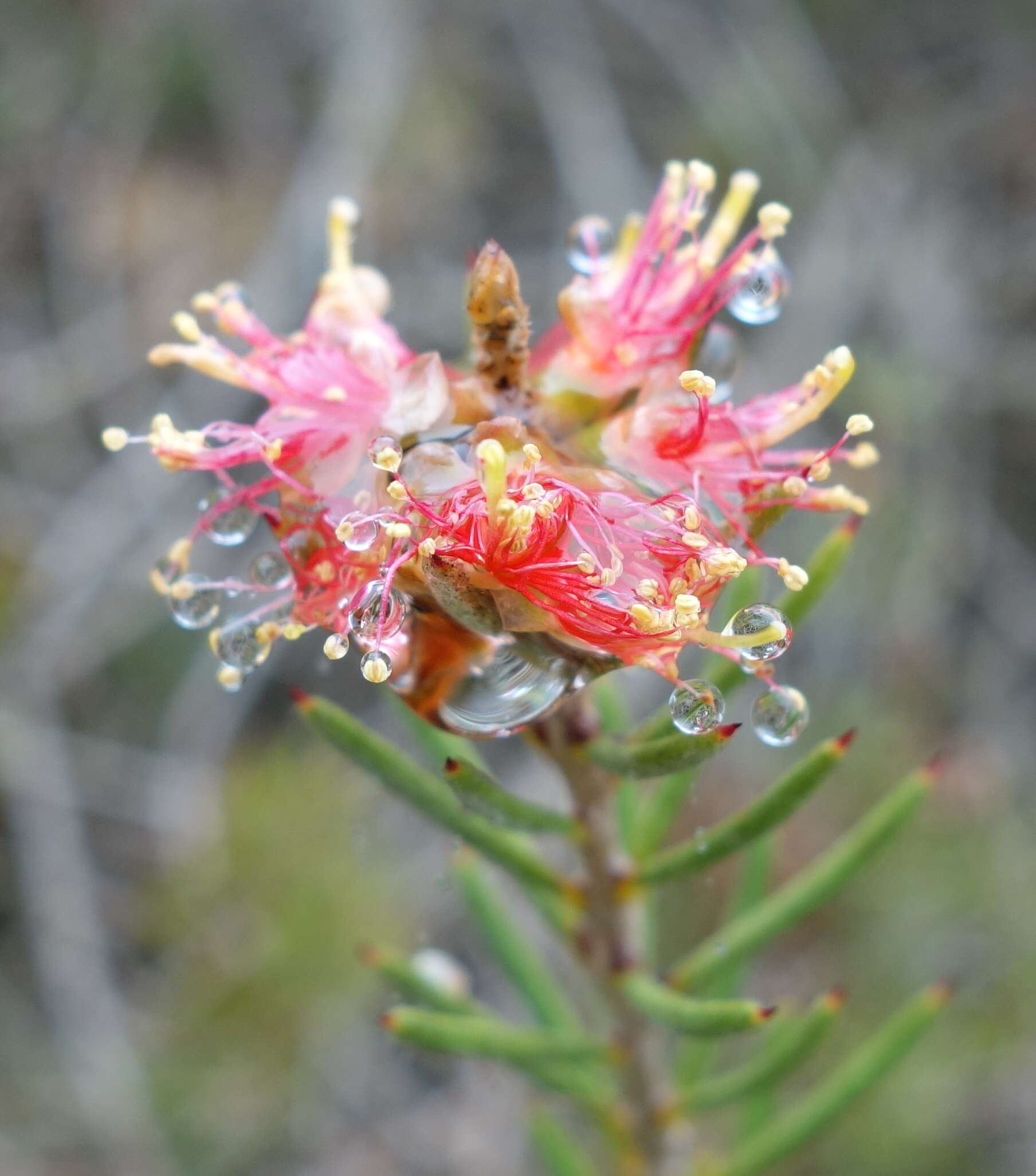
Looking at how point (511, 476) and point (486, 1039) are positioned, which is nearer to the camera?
point (511, 476)

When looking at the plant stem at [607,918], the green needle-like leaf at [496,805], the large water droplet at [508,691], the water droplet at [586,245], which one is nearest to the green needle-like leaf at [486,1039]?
the plant stem at [607,918]

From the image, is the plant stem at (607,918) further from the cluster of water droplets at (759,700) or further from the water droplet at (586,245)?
the water droplet at (586,245)

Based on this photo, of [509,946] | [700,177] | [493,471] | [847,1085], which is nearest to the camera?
[493,471]

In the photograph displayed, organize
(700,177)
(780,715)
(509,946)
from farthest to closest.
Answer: (509,946) → (700,177) → (780,715)

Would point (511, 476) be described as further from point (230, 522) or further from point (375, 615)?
point (230, 522)

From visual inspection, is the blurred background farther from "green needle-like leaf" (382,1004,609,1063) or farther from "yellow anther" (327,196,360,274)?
"yellow anther" (327,196,360,274)

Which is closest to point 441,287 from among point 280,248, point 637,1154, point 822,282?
point 280,248

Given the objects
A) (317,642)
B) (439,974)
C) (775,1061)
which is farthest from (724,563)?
(317,642)
